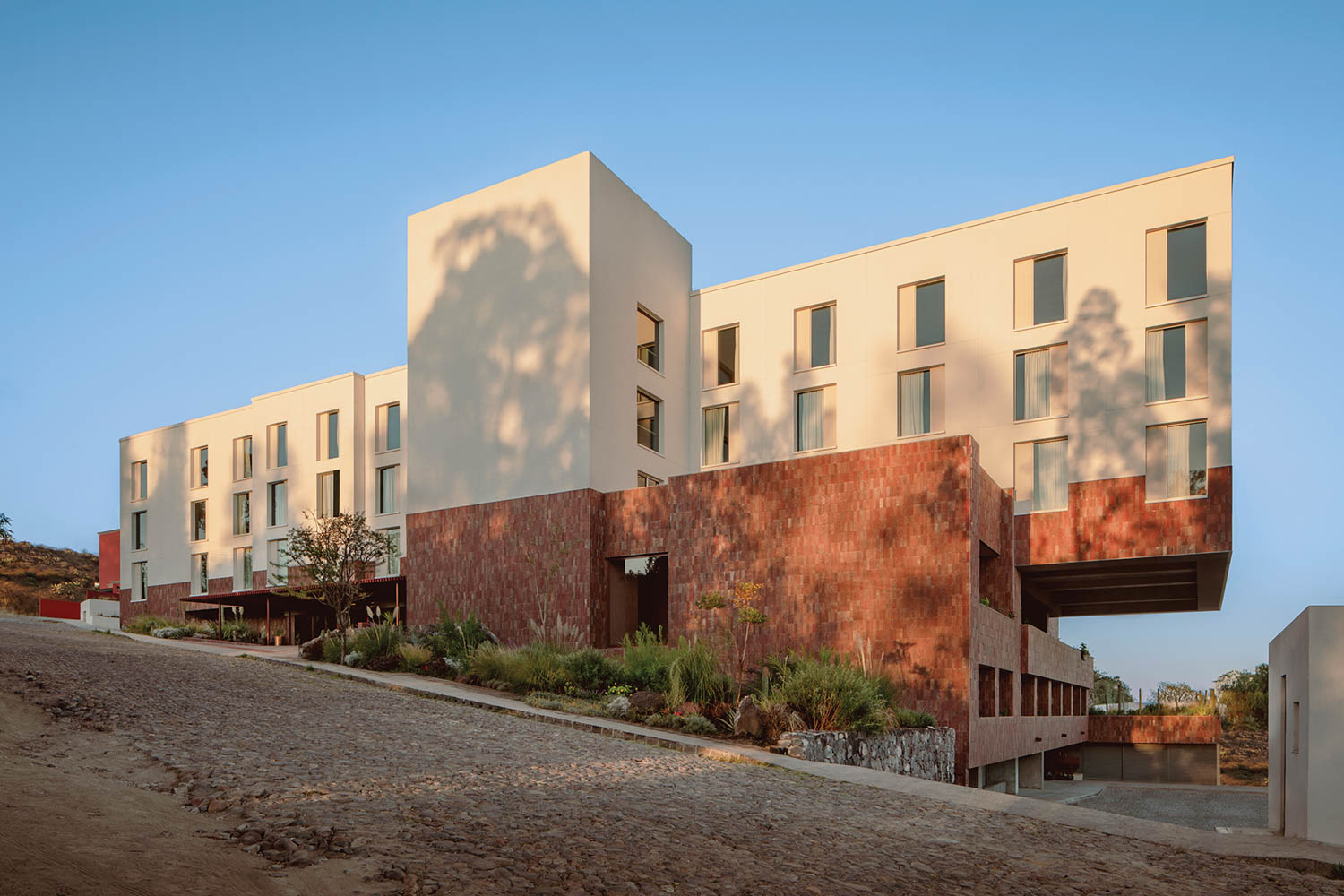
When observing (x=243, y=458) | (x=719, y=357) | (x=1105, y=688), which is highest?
(x=719, y=357)

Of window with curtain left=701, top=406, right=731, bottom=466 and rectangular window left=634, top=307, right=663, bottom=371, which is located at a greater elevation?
rectangular window left=634, top=307, right=663, bottom=371

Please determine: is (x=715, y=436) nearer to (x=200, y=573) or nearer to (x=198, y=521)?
(x=200, y=573)

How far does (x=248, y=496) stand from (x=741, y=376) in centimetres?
2377

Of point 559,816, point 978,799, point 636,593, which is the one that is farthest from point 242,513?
point 559,816

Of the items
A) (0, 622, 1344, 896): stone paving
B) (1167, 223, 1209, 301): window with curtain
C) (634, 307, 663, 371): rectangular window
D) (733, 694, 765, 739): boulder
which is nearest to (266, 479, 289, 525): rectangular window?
(634, 307, 663, 371): rectangular window

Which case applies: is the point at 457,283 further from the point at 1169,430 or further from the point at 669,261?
the point at 1169,430

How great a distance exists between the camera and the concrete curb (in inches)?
324

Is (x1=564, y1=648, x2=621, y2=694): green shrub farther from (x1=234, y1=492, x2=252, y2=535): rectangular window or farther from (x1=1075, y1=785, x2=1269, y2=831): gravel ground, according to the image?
(x1=234, y1=492, x2=252, y2=535): rectangular window

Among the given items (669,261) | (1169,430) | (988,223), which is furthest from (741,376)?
(1169,430)

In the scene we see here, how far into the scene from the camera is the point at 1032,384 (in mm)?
24281

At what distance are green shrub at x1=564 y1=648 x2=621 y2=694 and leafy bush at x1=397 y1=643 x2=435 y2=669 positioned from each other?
10.9 feet

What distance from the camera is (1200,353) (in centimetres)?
2252

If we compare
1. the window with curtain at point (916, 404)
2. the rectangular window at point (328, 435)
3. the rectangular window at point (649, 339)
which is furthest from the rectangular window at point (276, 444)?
the window with curtain at point (916, 404)

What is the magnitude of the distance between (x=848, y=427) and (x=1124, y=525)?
A: 736cm
